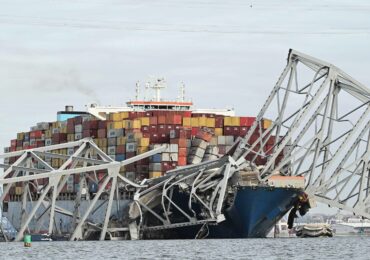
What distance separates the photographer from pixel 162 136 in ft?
452

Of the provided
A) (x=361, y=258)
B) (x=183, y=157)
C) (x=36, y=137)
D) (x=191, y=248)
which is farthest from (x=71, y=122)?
(x=361, y=258)

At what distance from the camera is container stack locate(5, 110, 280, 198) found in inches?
5217

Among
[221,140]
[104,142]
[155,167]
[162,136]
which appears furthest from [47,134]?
[221,140]

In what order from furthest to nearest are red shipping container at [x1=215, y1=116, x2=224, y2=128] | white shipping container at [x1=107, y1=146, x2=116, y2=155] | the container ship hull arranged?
white shipping container at [x1=107, y1=146, x2=116, y2=155], red shipping container at [x1=215, y1=116, x2=224, y2=128], the container ship hull

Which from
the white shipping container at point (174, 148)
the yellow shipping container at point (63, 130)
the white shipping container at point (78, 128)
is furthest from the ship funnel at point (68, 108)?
the white shipping container at point (174, 148)

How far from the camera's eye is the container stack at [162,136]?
435 feet

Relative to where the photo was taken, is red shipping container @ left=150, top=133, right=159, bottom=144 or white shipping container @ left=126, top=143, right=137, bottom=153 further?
red shipping container @ left=150, top=133, right=159, bottom=144

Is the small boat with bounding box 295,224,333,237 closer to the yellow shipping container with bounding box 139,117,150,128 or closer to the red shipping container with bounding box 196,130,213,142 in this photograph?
the red shipping container with bounding box 196,130,213,142

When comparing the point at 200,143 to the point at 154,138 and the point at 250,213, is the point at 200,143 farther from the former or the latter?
the point at 250,213

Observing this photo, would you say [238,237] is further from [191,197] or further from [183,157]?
[183,157]

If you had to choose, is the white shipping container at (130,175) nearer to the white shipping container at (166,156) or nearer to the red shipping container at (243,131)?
the white shipping container at (166,156)

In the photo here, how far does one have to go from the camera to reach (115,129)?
Result: 142 m

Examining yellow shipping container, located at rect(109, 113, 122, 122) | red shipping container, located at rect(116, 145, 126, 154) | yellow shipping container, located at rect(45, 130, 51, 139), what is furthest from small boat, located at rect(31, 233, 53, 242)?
yellow shipping container, located at rect(45, 130, 51, 139)

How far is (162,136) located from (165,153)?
17.1ft
